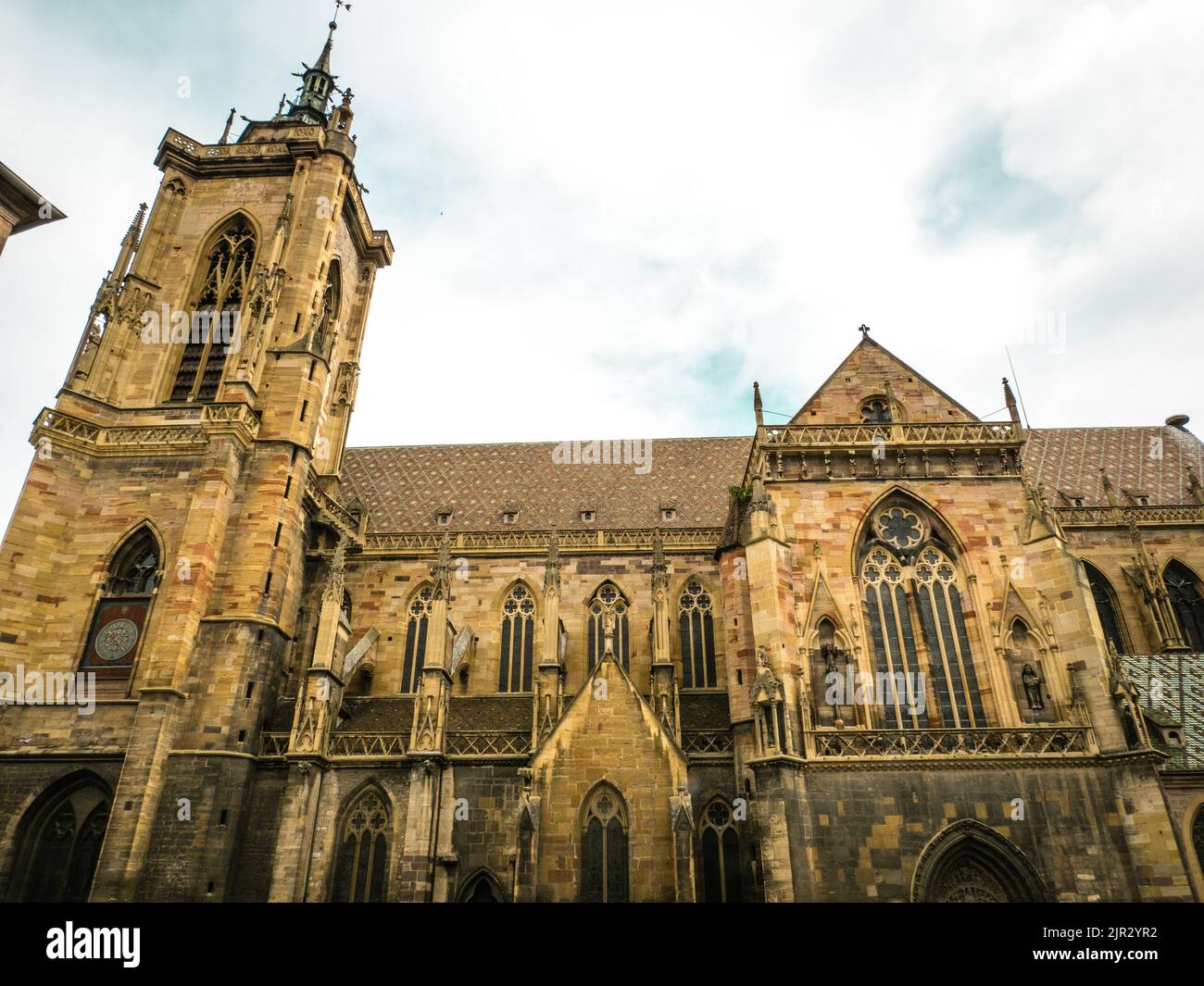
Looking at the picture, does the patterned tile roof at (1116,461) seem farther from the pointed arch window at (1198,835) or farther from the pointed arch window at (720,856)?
the pointed arch window at (720,856)

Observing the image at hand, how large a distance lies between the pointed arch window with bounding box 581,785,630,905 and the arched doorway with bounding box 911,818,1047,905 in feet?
19.4

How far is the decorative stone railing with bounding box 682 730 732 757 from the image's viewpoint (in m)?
19.1

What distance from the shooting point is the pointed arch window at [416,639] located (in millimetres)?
24344

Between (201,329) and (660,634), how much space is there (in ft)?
61.8

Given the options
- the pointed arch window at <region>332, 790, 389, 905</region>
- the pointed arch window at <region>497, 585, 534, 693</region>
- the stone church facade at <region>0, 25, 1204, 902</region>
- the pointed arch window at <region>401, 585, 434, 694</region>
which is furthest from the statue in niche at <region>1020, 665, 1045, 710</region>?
the pointed arch window at <region>401, 585, 434, 694</region>

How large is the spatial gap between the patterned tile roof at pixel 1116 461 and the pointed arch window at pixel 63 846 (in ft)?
101

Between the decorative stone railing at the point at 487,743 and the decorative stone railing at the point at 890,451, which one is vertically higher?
the decorative stone railing at the point at 890,451

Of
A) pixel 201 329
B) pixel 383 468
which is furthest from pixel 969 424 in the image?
pixel 201 329

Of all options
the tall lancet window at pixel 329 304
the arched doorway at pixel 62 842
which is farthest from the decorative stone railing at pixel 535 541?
the arched doorway at pixel 62 842

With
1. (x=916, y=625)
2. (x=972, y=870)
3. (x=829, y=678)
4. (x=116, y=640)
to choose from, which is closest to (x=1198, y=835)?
(x=972, y=870)

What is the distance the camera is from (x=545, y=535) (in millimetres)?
26953

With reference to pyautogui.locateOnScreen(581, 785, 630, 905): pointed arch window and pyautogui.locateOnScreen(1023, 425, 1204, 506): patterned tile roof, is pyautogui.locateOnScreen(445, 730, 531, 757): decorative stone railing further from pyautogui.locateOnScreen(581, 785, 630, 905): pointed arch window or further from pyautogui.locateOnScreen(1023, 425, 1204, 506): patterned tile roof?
pyautogui.locateOnScreen(1023, 425, 1204, 506): patterned tile roof
